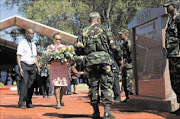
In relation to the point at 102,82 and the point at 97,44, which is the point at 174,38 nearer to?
the point at 97,44

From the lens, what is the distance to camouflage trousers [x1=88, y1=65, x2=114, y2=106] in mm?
5383

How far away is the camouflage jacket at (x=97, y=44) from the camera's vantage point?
5407mm

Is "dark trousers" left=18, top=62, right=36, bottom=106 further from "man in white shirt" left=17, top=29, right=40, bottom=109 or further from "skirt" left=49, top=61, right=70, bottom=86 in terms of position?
"skirt" left=49, top=61, right=70, bottom=86

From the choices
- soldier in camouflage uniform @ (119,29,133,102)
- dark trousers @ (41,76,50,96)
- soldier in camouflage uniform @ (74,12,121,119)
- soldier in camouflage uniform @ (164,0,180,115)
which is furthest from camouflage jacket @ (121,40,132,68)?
dark trousers @ (41,76,50,96)

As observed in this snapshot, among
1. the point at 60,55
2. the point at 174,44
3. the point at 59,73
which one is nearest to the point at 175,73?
the point at 174,44

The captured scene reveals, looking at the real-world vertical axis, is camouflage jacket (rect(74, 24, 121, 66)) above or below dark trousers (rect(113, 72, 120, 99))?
above

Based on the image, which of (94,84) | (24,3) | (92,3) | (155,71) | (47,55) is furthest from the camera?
(24,3)

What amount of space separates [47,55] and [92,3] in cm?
2045

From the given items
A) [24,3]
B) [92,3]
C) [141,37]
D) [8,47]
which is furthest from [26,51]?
[24,3]

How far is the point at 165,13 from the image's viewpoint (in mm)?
6379

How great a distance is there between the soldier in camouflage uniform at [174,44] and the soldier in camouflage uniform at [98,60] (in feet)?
3.04

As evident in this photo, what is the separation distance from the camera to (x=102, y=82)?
5.41m

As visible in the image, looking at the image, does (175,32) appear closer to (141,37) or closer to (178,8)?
(178,8)

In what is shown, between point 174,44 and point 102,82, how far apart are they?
1.43 metres
